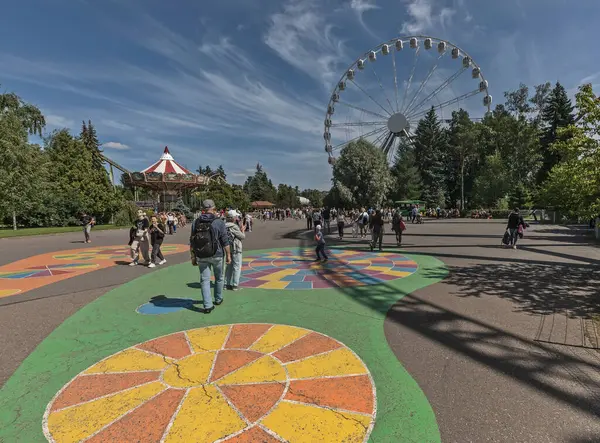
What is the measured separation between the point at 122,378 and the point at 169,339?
A: 0.95 meters

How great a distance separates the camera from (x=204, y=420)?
100 inches

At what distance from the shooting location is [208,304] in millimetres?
5152

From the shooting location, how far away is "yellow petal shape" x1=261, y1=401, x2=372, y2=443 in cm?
238

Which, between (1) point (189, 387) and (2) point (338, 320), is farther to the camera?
(2) point (338, 320)

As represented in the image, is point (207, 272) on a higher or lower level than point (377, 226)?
lower

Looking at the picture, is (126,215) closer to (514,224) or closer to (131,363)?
(514,224)

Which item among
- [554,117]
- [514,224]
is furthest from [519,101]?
[514,224]

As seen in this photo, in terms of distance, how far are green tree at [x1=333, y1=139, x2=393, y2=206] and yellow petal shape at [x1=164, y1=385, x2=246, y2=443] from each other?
39.2 m

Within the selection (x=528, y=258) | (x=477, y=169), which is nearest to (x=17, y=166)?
(x=528, y=258)

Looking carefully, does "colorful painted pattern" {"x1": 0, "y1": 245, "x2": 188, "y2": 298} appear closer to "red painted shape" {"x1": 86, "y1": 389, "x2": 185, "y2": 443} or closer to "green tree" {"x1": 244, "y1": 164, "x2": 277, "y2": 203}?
"red painted shape" {"x1": 86, "y1": 389, "x2": 185, "y2": 443}

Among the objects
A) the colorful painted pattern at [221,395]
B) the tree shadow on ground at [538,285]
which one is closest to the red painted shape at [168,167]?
the tree shadow on ground at [538,285]

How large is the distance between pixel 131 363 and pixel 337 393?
2.28m

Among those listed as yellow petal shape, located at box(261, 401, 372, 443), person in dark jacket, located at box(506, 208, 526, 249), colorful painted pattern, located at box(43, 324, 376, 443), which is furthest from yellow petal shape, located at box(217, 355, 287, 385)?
person in dark jacket, located at box(506, 208, 526, 249)

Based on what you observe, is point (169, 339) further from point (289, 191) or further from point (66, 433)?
point (289, 191)
